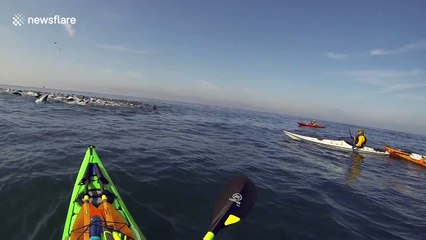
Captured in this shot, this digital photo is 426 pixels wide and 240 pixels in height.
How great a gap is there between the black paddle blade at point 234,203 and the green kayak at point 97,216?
1772mm

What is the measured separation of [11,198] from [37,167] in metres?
2.64

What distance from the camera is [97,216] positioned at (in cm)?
489

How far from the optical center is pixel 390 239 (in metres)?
7.65

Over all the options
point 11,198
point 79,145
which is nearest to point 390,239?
point 11,198

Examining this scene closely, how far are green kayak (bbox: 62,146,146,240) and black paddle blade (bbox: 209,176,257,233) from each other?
5.81 feet

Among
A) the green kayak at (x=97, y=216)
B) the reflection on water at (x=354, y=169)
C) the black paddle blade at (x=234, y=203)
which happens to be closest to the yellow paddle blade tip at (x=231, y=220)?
the black paddle blade at (x=234, y=203)

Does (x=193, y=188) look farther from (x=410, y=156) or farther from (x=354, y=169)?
(x=410, y=156)

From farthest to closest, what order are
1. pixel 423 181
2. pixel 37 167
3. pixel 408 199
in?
pixel 423 181, pixel 408 199, pixel 37 167

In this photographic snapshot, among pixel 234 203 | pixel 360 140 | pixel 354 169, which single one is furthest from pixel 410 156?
pixel 234 203

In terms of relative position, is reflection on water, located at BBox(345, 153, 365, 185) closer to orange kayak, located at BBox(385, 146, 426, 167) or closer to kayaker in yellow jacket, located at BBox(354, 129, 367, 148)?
kayaker in yellow jacket, located at BBox(354, 129, 367, 148)

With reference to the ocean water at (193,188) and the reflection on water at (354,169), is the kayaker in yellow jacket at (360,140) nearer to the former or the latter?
the reflection on water at (354,169)

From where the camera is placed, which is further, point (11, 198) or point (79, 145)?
point (79, 145)

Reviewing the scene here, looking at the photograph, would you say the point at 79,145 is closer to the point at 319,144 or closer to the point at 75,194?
the point at 75,194

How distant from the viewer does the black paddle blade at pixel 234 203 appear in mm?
4609
